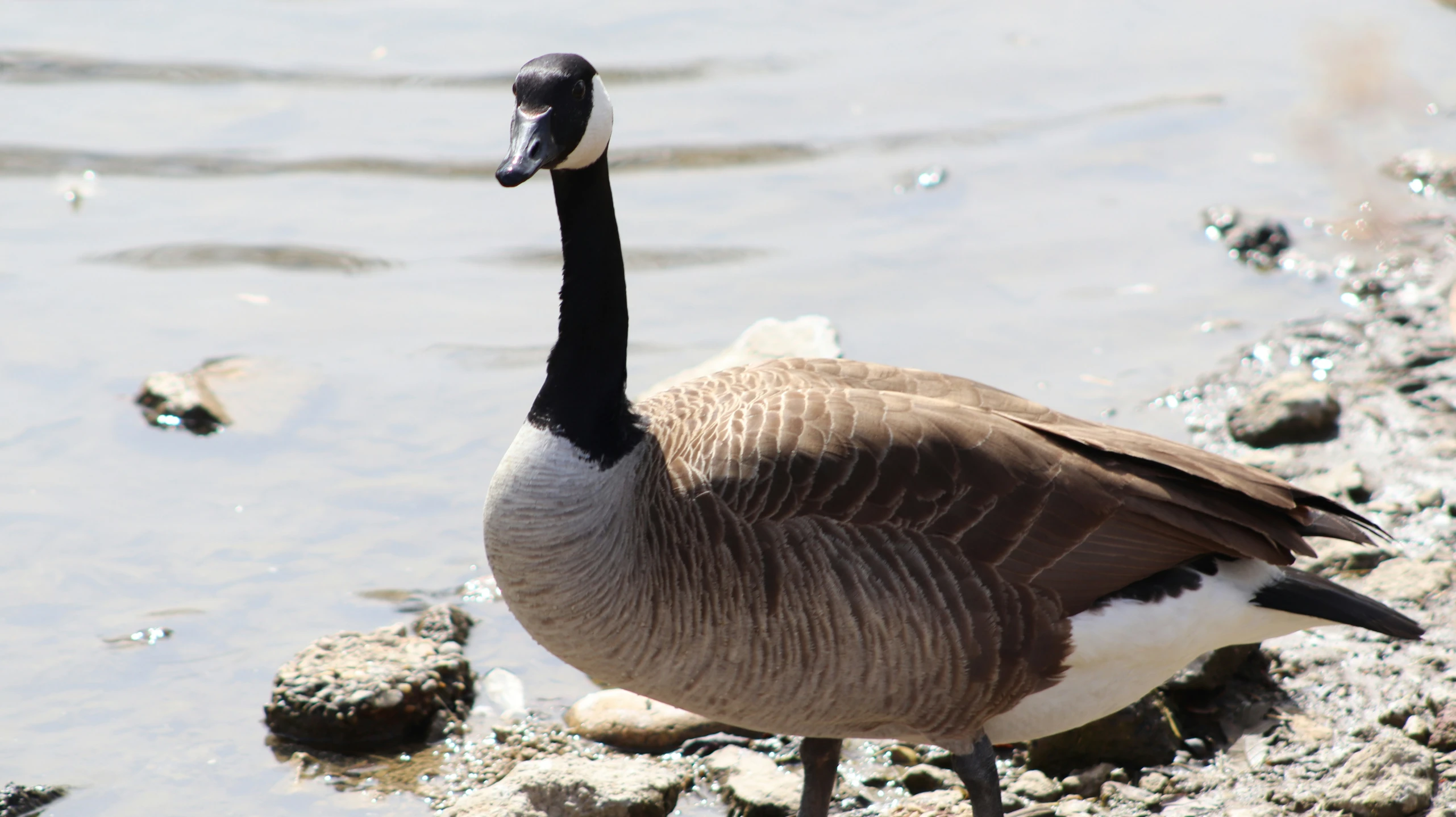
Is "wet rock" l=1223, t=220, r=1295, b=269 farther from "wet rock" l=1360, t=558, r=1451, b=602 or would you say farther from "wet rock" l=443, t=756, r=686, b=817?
"wet rock" l=443, t=756, r=686, b=817

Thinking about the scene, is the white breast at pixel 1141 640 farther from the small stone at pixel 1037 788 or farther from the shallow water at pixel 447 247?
the shallow water at pixel 447 247

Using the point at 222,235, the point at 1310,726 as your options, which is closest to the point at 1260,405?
the point at 1310,726

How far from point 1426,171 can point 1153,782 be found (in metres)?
6.85

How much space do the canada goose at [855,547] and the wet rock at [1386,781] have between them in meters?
0.54

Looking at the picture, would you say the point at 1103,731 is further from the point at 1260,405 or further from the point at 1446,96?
the point at 1446,96

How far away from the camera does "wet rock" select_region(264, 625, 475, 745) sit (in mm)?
5711

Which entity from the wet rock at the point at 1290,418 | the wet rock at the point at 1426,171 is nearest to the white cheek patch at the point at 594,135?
the wet rock at the point at 1290,418

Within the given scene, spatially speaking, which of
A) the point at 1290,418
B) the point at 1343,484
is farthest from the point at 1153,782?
the point at 1290,418

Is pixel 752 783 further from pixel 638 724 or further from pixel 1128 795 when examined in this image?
pixel 1128 795

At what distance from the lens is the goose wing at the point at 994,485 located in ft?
14.7

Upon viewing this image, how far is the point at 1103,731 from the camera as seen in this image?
543 centimetres

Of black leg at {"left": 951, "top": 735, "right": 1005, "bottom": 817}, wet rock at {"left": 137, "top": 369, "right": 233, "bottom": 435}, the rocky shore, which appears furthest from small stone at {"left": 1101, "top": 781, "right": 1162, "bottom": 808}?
wet rock at {"left": 137, "top": 369, "right": 233, "bottom": 435}

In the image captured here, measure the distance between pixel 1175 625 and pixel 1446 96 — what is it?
8.91 meters

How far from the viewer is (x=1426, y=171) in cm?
1046
